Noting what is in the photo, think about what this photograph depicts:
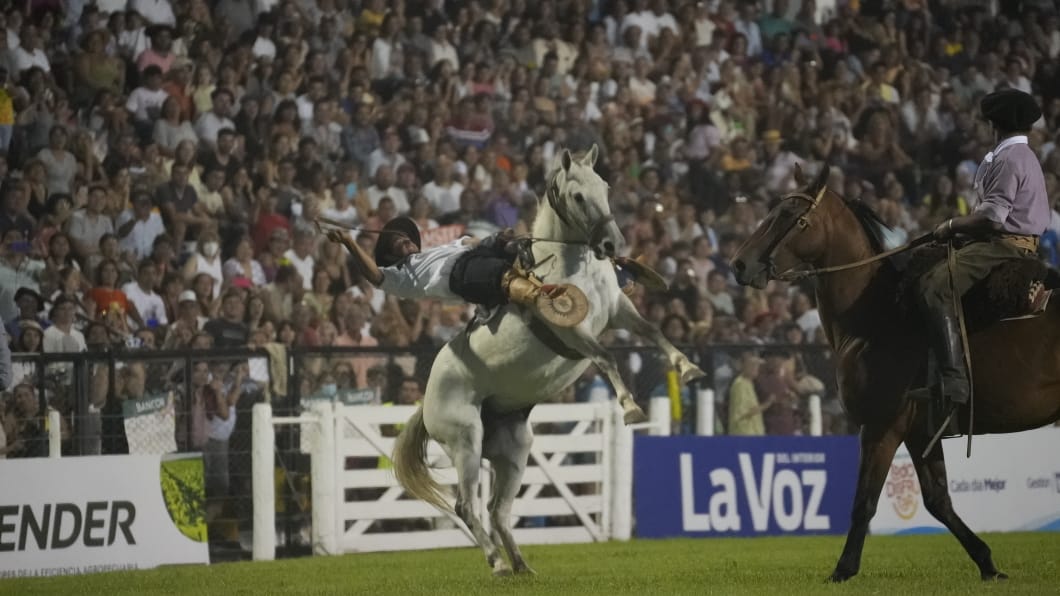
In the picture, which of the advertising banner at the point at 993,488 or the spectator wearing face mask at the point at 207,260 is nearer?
the advertising banner at the point at 993,488

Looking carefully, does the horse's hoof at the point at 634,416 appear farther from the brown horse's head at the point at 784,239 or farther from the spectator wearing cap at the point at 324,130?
the spectator wearing cap at the point at 324,130

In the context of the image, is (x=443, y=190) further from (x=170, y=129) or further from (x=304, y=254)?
(x=170, y=129)

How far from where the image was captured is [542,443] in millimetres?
15703

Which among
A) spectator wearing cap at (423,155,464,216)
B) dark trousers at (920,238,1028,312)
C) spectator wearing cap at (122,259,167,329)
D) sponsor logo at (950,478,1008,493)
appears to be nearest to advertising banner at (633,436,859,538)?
sponsor logo at (950,478,1008,493)

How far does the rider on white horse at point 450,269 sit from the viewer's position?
1111 centimetres

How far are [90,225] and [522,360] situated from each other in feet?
21.2

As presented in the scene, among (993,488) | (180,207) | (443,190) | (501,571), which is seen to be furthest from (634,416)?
(443,190)

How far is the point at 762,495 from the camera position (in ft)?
52.9

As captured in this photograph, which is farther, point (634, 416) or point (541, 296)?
point (541, 296)

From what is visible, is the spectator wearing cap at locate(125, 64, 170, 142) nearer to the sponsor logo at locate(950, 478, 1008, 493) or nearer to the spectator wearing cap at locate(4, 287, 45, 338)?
the spectator wearing cap at locate(4, 287, 45, 338)

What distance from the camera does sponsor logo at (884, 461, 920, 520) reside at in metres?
16.1

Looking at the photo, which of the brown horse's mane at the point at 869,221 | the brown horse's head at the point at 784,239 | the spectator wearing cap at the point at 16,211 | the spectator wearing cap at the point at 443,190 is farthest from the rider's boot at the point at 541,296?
the spectator wearing cap at the point at 443,190

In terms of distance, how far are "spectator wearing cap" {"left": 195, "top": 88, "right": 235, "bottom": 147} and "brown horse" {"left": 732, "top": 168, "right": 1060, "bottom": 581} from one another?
893cm

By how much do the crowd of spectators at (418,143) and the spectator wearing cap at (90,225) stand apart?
31 mm
